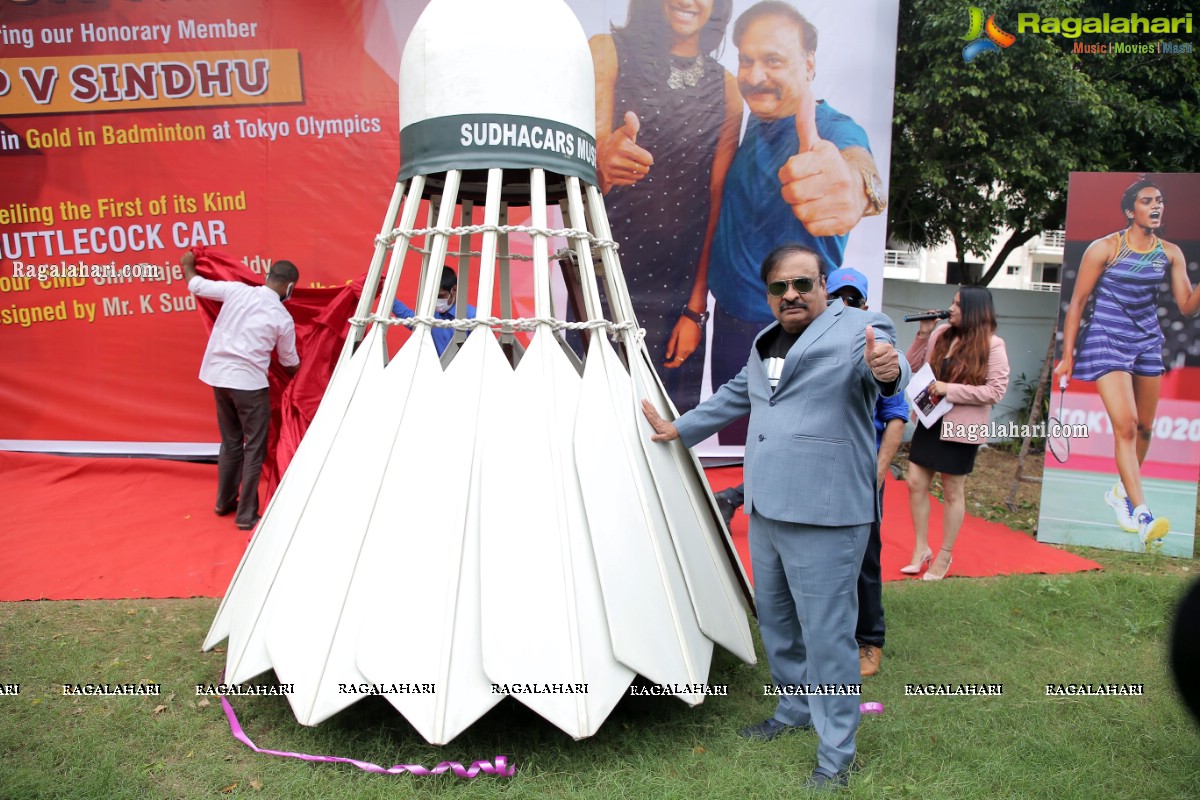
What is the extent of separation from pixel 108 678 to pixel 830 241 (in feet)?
16.6

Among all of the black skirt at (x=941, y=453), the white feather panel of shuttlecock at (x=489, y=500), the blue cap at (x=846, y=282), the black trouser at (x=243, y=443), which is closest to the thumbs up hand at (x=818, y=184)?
the black skirt at (x=941, y=453)

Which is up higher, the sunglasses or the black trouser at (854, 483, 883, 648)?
the sunglasses

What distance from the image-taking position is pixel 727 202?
5949 millimetres

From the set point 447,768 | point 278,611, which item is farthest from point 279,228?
point 447,768

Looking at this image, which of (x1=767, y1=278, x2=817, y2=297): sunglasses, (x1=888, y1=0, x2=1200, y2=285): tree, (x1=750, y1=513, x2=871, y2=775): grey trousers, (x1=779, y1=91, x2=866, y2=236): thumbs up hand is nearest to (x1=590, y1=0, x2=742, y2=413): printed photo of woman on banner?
(x1=779, y1=91, x2=866, y2=236): thumbs up hand

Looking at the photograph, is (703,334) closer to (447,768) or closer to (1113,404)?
(1113,404)

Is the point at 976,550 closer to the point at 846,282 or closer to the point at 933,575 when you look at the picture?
the point at 933,575

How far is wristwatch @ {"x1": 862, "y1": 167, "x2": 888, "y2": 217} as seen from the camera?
5.93 m

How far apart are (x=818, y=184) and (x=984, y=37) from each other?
10.3 ft

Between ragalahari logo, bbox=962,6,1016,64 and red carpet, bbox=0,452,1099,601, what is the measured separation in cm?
441

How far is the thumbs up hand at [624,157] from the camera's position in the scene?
19.0ft

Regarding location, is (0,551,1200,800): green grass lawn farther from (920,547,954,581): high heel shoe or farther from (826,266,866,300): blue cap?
(826,266,866,300): blue cap

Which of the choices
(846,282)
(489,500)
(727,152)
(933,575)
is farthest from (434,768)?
(727,152)

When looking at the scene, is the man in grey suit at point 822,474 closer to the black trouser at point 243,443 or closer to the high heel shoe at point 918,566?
the high heel shoe at point 918,566
